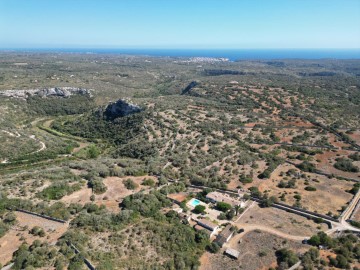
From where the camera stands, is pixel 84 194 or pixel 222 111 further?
pixel 222 111

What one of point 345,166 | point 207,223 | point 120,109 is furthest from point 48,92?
point 345,166

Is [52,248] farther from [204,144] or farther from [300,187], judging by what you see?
[204,144]

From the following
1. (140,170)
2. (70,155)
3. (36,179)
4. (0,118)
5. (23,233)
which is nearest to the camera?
(23,233)

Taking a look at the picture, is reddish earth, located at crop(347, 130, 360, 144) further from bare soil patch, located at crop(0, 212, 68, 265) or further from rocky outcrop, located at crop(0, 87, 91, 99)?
rocky outcrop, located at crop(0, 87, 91, 99)

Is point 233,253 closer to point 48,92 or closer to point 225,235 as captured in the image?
point 225,235

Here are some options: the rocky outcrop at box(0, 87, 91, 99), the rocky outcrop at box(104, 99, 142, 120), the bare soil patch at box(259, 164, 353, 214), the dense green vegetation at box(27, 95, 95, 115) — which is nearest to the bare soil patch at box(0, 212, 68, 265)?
the bare soil patch at box(259, 164, 353, 214)

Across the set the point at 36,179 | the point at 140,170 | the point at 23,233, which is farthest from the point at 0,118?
the point at 23,233

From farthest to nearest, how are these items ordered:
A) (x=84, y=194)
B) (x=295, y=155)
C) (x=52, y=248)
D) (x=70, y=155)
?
(x=70, y=155) < (x=295, y=155) < (x=84, y=194) < (x=52, y=248)
